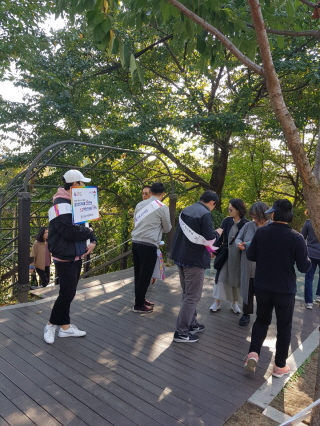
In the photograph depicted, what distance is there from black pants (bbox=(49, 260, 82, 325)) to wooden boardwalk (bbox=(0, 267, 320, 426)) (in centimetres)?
29

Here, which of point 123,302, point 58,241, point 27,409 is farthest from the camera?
point 123,302

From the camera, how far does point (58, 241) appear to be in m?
3.67

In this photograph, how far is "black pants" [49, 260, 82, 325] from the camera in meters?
3.73

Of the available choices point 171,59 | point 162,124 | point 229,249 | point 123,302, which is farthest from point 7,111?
point 229,249

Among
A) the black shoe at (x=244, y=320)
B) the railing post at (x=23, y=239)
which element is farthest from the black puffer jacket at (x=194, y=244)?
the railing post at (x=23, y=239)

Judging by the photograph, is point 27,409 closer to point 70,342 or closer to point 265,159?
point 70,342

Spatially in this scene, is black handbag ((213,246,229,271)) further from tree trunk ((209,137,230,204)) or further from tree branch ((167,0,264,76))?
tree trunk ((209,137,230,204))

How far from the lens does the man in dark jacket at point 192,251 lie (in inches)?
150

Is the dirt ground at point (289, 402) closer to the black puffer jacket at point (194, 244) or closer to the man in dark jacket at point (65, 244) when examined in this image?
the black puffer jacket at point (194, 244)

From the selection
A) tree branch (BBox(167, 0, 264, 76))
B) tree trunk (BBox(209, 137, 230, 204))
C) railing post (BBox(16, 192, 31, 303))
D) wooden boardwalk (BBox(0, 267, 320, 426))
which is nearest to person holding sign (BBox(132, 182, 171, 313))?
wooden boardwalk (BBox(0, 267, 320, 426))

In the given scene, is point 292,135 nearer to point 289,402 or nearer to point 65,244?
point 289,402

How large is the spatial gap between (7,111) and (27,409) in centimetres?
926

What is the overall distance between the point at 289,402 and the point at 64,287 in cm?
242

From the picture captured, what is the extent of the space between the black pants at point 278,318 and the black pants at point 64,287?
1916 millimetres
